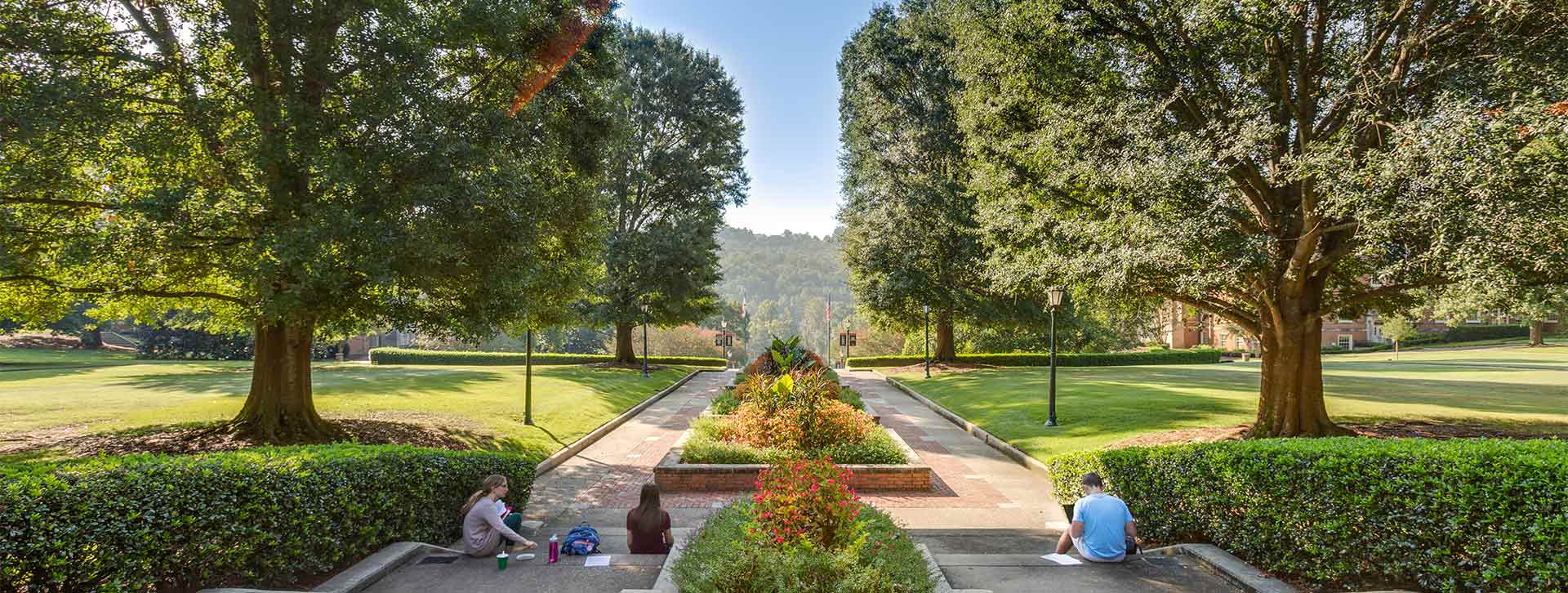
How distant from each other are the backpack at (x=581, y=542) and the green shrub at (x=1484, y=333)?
8311cm

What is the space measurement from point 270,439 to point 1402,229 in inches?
747

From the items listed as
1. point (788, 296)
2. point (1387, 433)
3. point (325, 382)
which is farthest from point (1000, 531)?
point (788, 296)

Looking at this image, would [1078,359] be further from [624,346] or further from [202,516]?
[202,516]

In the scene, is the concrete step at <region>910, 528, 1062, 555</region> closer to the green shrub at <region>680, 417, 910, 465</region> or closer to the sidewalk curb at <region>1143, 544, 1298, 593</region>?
the sidewalk curb at <region>1143, 544, 1298, 593</region>

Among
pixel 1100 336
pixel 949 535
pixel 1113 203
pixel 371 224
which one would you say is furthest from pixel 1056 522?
pixel 1100 336

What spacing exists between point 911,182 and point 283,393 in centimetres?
2807

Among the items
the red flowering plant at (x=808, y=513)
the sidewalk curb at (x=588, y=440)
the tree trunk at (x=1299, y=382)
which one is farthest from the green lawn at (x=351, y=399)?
the tree trunk at (x=1299, y=382)

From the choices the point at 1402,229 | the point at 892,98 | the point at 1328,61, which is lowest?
the point at 1402,229

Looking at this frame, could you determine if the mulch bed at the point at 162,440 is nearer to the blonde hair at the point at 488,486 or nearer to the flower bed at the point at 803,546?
the blonde hair at the point at 488,486

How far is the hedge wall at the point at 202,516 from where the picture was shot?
4406 millimetres

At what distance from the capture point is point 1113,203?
12695mm

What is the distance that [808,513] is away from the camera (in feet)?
19.5

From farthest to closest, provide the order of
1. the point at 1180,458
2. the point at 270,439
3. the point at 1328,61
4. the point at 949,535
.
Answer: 1. the point at 270,439
2. the point at 1328,61
3. the point at 949,535
4. the point at 1180,458

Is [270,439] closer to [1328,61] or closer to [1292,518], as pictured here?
[1292,518]
